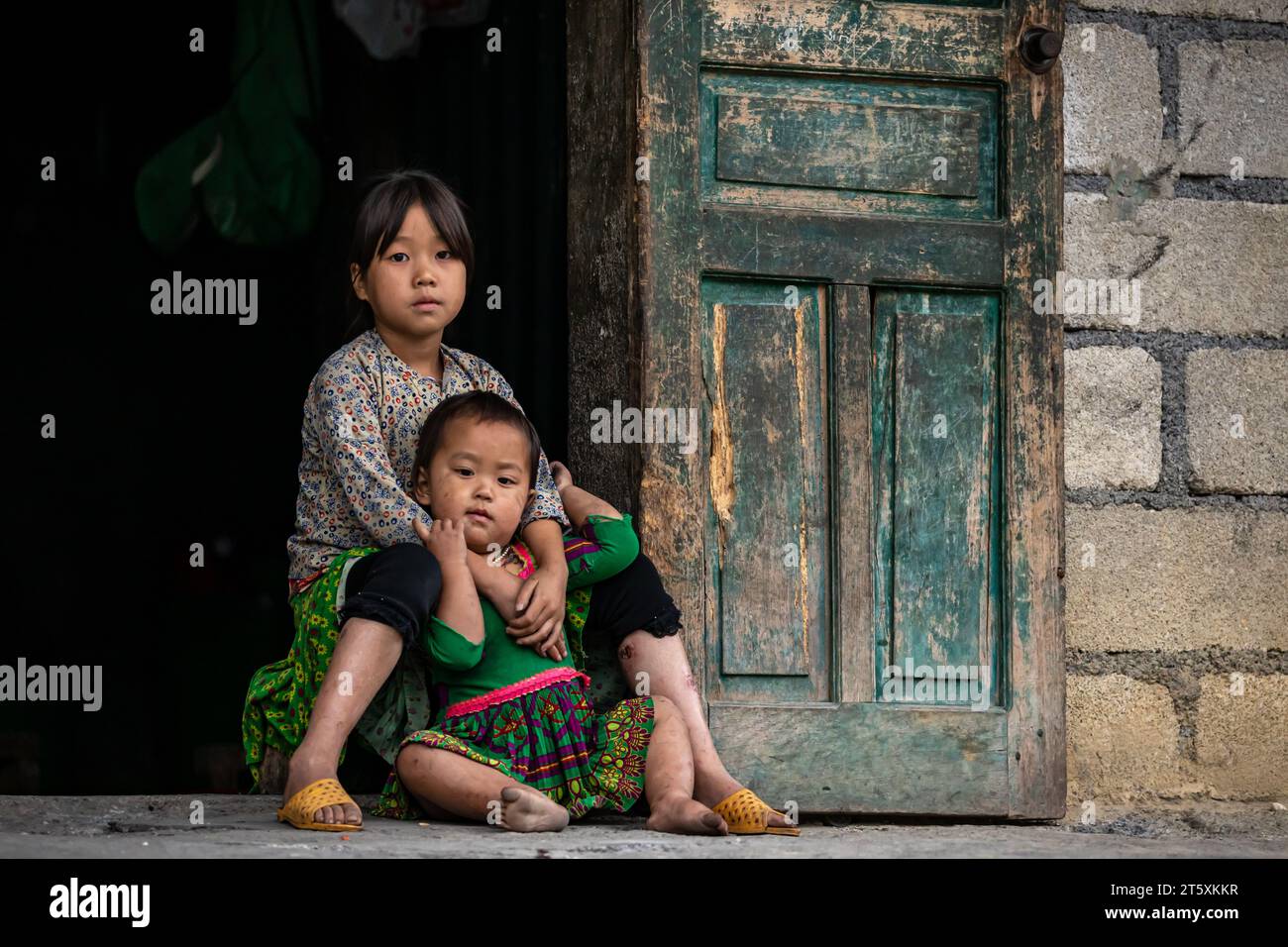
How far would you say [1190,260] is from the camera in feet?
13.3

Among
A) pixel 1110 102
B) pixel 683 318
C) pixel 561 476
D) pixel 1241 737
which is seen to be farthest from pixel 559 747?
pixel 1110 102

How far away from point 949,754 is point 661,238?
1.23 m

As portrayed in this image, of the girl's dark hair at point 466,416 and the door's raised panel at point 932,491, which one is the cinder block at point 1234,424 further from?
the girl's dark hair at point 466,416

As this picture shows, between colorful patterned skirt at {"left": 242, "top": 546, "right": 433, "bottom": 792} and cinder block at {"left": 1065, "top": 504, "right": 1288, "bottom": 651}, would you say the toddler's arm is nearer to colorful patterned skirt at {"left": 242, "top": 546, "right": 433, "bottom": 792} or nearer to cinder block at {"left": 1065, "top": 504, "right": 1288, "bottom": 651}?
colorful patterned skirt at {"left": 242, "top": 546, "right": 433, "bottom": 792}

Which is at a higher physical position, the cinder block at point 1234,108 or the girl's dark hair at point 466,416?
the cinder block at point 1234,108

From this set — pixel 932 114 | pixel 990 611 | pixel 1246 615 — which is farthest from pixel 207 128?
pixel 1246 615

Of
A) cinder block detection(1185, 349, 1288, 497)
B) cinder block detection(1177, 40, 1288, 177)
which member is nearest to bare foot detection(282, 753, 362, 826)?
cinder block detection(1185, 349, 1288, 497)

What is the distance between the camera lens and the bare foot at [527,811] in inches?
116

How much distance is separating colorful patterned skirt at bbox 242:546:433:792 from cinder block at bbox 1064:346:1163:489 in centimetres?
159

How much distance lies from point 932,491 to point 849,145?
2.49 ft

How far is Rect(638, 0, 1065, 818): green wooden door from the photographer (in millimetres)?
3592

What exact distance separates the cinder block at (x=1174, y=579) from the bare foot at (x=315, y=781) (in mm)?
1778

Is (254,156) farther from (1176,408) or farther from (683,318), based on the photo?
(1176,408)

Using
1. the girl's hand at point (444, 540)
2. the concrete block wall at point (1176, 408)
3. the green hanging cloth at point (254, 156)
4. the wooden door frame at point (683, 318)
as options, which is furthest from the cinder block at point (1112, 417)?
the green hanging cloth at point (254, 156)
